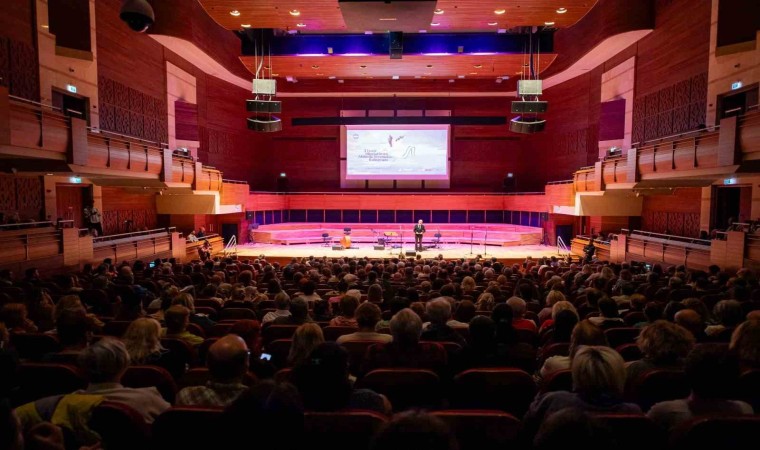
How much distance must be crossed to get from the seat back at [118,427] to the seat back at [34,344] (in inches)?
80.3

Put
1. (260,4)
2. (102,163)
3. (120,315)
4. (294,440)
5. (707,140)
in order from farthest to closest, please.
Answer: (260,4) → (102,163) → (707,140) → (120,315) → (294,440)

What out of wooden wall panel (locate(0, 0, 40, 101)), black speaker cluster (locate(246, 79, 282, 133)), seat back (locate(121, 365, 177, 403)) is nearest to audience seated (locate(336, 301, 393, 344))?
seat back (locate(121, 365, 177, 403))

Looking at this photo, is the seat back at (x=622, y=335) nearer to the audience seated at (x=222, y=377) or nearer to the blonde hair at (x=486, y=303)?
the blonde hair at (x=486, y=303)

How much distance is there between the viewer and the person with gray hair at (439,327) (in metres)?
3.88

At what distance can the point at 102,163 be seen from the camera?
11297mm

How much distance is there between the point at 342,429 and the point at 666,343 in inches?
84.7

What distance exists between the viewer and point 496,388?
2816 mm

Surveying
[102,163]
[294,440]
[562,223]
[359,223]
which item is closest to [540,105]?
[562,223]

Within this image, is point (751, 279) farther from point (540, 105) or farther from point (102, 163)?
point (102, 163)

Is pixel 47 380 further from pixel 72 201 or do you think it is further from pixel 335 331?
pixel 72 201

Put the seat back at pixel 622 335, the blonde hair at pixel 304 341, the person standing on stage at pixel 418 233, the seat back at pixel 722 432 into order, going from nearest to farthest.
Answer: the seat back at pixel 722 432, the blonde hair at pixel 304 341, the seat back at pixel 622 335, the person standing on stage at pixel 418 233

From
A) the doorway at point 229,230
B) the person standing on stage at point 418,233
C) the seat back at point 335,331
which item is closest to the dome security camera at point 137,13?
the seat back at point 335,331

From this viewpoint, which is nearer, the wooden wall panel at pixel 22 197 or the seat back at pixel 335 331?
the seat back at pixel 335 331

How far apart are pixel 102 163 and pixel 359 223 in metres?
13.6
